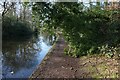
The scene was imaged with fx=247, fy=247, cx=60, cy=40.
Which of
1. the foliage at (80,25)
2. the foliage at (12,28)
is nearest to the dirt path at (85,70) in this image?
the foliage at (80,25)

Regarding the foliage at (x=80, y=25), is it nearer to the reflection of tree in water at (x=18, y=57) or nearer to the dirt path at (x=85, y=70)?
the dirt path at (x=85, y=70)

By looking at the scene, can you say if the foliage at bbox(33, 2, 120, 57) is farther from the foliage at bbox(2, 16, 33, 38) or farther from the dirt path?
the foliage at bbox(2, 16, 33, 38)

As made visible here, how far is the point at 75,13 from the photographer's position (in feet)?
47.1

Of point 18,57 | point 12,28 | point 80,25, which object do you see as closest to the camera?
point 80,25

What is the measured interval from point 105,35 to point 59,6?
10.5 ft

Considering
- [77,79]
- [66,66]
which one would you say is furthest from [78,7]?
[77,79]

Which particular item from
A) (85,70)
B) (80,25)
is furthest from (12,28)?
(85,70)

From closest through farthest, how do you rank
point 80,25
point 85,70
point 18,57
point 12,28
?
point 85,70, point 80,25, point 18,57, point 12,28

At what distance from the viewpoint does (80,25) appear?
14031 mm

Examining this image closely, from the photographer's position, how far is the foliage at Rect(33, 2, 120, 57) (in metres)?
13.6

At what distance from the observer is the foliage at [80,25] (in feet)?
44.8

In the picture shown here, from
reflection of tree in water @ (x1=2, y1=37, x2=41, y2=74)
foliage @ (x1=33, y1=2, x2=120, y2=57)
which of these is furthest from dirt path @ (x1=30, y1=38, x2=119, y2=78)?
reflection of tree in water @ (x1=2, y1=37, x2=41, y2=74)

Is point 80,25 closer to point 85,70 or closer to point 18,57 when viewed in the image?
point 85,70

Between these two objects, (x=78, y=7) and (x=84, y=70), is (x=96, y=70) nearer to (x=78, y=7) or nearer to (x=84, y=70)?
(x=84, y=70)
